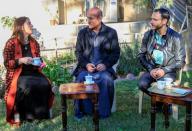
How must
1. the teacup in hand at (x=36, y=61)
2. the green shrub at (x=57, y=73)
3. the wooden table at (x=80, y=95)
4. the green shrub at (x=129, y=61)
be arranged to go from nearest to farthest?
the wooden table at (x=80, y=95), the teacup in hand at (x=36, y=61), the green shrub at (x=57, y=73), the green shrub at (x=129, y=61)

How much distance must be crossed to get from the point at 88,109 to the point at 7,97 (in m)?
1.26

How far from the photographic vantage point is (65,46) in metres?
11.4

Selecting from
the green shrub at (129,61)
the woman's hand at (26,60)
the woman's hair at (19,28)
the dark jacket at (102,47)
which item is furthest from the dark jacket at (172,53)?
the green shrub at (129,61)

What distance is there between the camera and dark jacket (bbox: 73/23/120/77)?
7051 millimetres

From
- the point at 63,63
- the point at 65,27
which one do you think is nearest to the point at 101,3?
the point at 65,27

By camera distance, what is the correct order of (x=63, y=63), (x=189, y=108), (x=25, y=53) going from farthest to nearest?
(x=63, y=63) → (x=25, y=53) → (x=189, y=108)

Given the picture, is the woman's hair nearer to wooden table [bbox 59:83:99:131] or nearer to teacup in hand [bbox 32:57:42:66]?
teacup in hand [bbox 32:57:42:66]

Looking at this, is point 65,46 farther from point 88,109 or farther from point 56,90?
point 88,109

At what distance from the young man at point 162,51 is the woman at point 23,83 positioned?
5.06 feet

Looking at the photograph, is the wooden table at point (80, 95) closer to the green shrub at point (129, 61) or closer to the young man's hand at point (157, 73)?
the young man's hand at point (157, 73)

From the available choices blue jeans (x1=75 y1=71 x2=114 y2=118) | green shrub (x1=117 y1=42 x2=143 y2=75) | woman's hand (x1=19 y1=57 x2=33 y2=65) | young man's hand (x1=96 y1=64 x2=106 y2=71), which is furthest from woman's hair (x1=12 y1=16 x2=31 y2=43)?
green shrub (x1=117 y1=42 x2=143 y2=75)

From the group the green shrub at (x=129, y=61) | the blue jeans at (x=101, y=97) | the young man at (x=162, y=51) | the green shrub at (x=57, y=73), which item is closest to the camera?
the young man at (x=162, y=51)

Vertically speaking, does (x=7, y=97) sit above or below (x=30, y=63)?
below

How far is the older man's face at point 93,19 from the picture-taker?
22.4 feet
